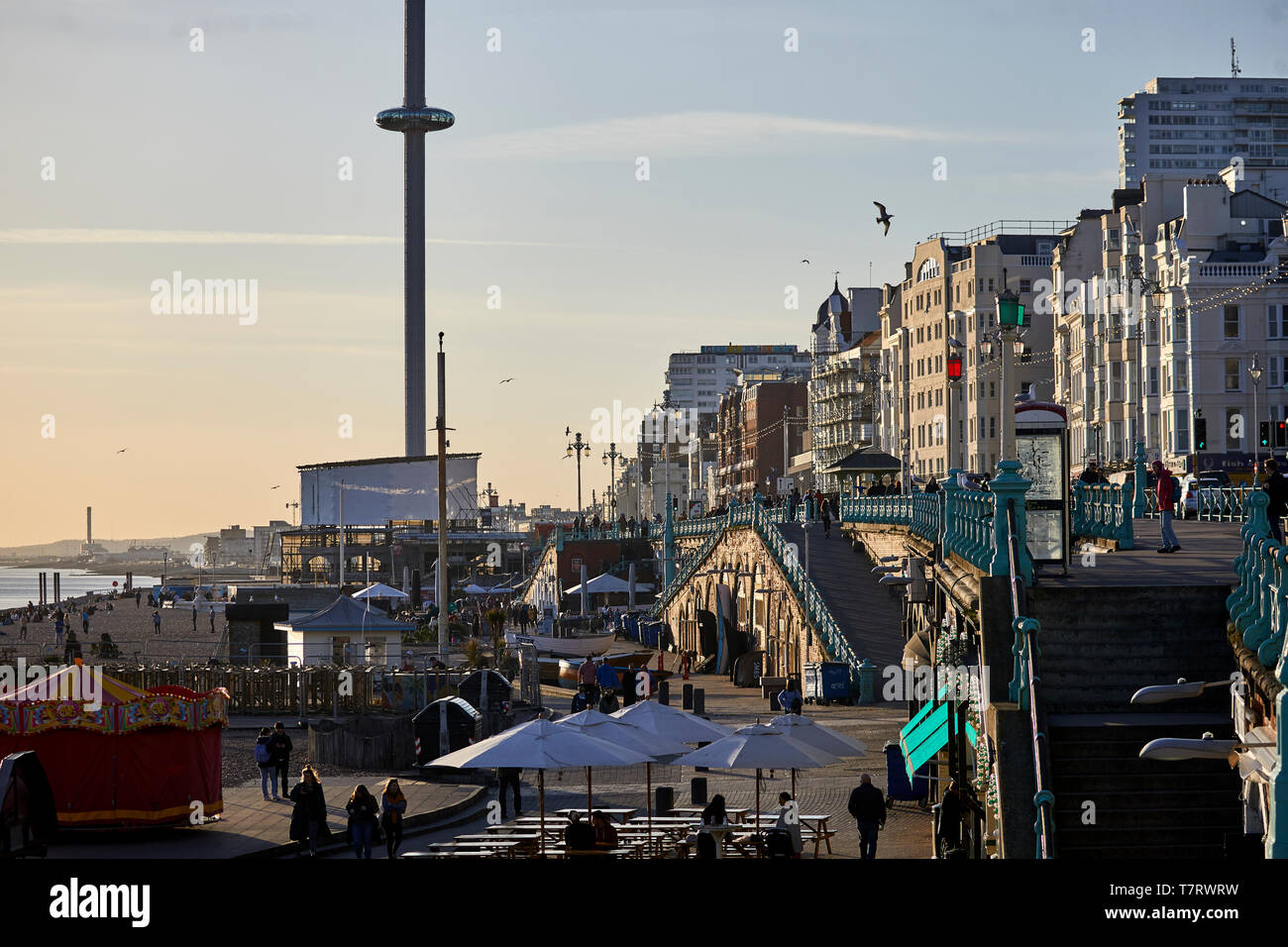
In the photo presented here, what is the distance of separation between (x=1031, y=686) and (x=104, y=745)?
13.2 m

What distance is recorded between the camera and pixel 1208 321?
209ft

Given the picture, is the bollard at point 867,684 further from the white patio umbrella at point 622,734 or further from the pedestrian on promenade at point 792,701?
the white patio umbrella at point 622,734

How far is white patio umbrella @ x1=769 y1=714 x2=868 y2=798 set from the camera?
21.4m

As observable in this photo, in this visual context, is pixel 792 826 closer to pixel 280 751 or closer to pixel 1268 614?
pixel 1268 614

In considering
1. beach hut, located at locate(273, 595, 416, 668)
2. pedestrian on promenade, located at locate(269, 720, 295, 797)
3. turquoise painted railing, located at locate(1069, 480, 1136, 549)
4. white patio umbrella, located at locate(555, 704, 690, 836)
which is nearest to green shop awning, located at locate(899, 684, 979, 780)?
white patio umbrella, located at locate(555, 704, 690, 836)

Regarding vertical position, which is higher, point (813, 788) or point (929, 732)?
point (929, 732)

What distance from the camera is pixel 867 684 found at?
123 feet

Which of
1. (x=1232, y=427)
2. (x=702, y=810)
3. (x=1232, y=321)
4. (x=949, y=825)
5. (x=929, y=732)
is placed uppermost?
(x=1232, y=321)

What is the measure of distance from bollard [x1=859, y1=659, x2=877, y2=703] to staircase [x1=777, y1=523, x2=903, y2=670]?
455 mm

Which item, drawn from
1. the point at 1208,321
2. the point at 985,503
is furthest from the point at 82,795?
the point at 1208,321

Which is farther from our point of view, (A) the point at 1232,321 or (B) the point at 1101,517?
(A) the point at 1232,321

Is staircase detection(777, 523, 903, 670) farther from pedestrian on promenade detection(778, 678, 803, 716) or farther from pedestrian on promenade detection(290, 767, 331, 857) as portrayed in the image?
pedestrian on promenade detection(290, 767, 331, 857)

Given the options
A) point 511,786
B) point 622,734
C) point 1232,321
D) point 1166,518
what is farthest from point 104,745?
point 1232,321
